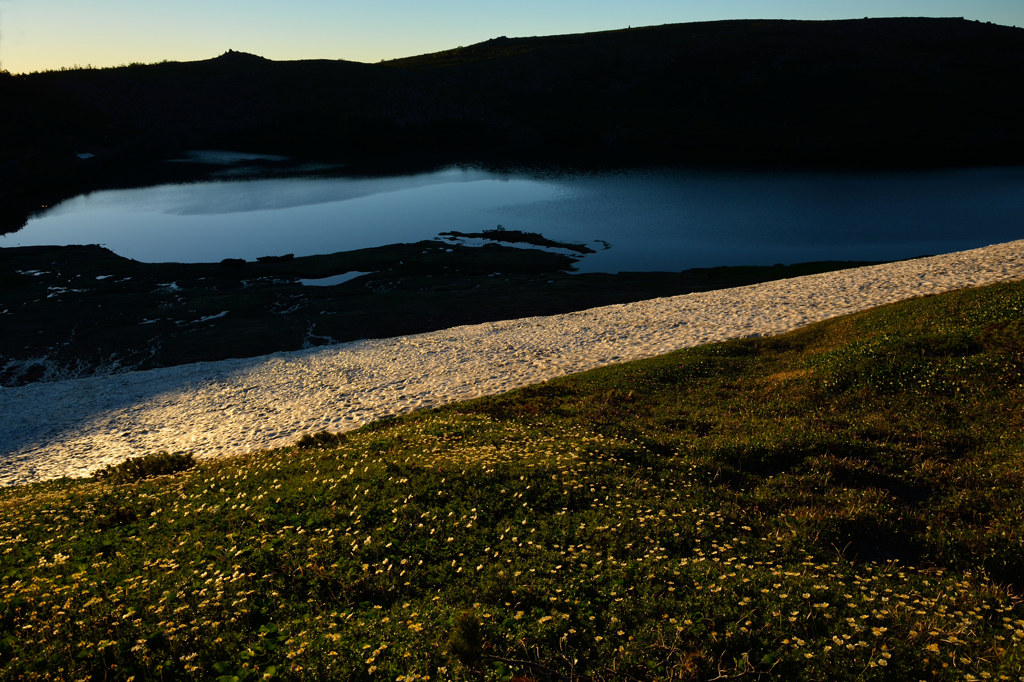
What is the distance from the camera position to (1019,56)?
17638 centimetres

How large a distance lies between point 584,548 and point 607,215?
89205 mm

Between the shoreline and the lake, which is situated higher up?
the lake

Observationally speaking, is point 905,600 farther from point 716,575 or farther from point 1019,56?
point 1019,56

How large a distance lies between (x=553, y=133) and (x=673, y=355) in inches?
6664

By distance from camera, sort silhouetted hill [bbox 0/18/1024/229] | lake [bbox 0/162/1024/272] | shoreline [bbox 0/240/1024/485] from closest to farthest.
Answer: shoreline [bbox 0/240/1024/485] < lake [bbox 0/162/1024/272] < silhouetted hill [bbox 0/18/1024/229]

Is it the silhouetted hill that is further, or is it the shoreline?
the silhouetted hill

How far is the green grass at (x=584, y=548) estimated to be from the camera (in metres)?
8.20

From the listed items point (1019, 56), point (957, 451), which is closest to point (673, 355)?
point (957, 451)

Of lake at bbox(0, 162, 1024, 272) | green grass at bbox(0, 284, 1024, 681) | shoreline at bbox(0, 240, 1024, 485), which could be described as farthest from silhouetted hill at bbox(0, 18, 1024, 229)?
green grass at bbox(0, 284, 1024, 681)

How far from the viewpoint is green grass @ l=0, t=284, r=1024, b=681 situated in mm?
8195

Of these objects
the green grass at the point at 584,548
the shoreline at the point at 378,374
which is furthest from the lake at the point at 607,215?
the green grass at the point at 584,548

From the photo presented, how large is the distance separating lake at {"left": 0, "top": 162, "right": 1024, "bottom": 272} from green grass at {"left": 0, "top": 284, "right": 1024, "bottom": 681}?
53327mm

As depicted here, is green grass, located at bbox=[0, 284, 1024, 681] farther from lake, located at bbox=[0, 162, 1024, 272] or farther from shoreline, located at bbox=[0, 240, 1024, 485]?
lake, located at bbox=[0, 162, 1024, 272]

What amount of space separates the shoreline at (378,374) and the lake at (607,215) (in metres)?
30.2
